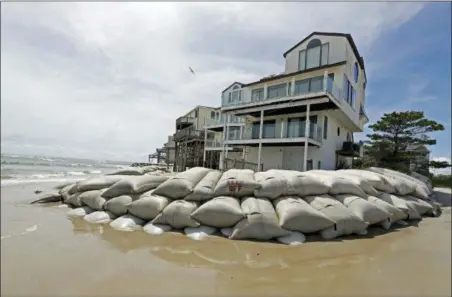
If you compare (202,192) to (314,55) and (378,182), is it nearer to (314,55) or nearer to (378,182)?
(378,182)

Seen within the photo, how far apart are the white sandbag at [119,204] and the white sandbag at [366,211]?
470cm

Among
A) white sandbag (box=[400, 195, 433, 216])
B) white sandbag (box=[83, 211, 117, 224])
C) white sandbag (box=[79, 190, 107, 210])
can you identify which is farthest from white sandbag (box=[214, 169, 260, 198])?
white sandbag (box=[400, 195, 433, 216])

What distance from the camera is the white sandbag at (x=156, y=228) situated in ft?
16.8

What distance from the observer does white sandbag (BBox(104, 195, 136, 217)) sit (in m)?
5.98

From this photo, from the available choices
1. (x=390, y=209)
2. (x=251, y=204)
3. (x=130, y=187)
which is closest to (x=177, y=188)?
(x=130, y=187)

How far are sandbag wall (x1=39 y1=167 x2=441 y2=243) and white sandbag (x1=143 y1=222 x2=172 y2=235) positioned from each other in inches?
0.7

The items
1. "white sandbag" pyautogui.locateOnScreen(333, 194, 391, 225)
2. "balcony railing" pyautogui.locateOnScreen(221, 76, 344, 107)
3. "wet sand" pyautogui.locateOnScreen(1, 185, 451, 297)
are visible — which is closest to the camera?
"wet sand" pyautogui.locateOnScreen(1, 185, 451, 297)

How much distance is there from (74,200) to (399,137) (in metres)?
16.1

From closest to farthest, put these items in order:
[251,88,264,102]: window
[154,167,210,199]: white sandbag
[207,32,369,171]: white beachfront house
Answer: [154,167,210,199]: white sandbag
[207,32,369,171]: white beachfront house
[251,88,264,102]: window

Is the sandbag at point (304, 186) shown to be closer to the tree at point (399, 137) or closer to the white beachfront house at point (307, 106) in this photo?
the white beachfront house at point (307, 106)

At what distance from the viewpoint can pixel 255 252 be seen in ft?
14.1

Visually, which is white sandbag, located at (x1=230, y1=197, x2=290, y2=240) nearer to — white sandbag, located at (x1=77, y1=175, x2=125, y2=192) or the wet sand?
the wet sand

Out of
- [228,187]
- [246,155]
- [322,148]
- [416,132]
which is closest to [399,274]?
[228,187]

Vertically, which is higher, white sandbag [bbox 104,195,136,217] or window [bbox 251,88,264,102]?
window [bbox 251,88,264,102]
